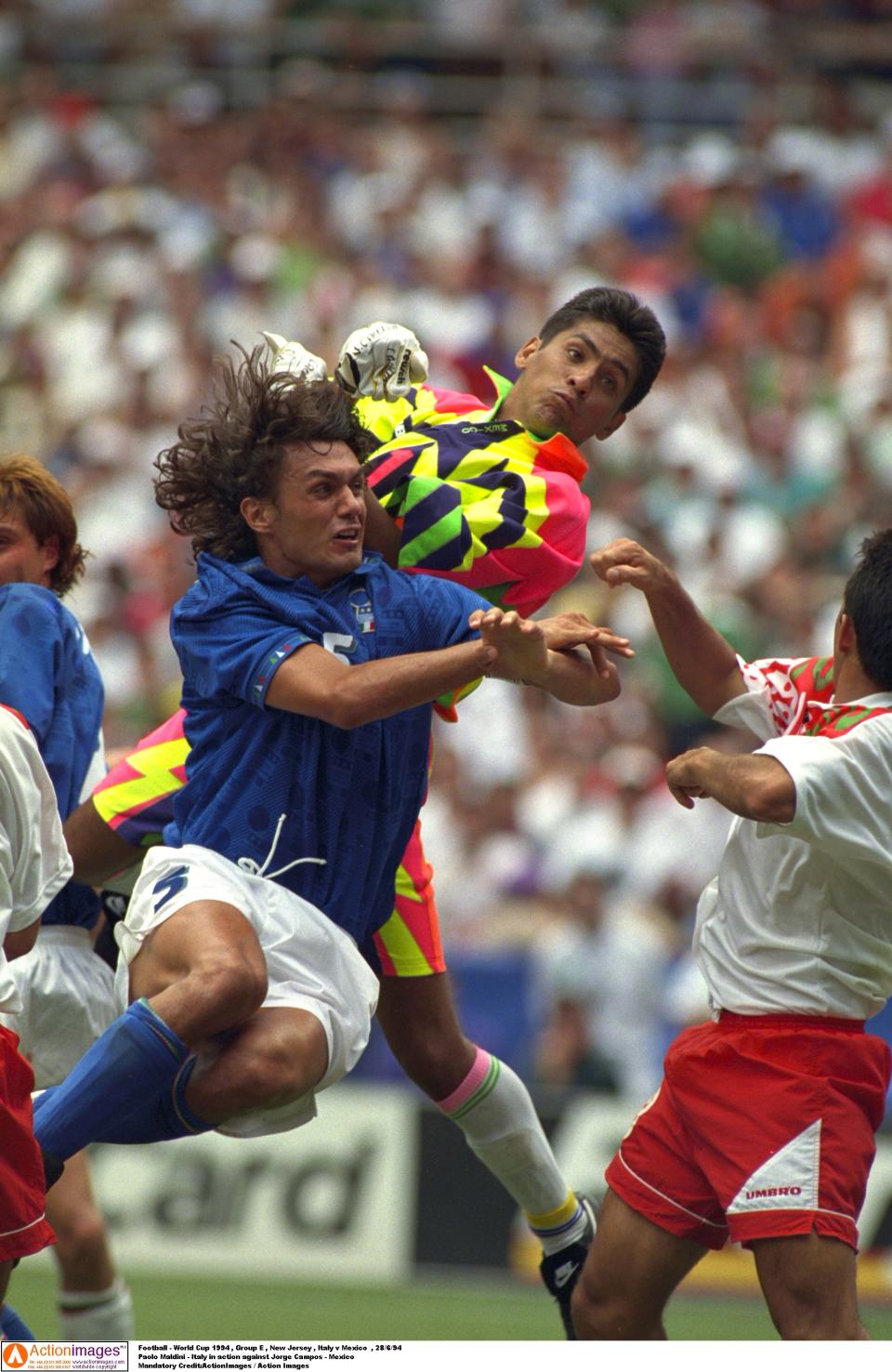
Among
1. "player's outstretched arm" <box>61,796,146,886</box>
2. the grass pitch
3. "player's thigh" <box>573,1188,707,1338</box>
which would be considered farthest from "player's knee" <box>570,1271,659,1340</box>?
the grass pitch

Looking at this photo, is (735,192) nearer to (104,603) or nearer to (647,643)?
(647,643)

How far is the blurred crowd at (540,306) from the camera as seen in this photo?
1078 centimetres

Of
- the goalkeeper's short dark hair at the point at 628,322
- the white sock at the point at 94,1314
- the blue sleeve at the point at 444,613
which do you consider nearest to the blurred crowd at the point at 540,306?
the white sock at the point at 94,1314

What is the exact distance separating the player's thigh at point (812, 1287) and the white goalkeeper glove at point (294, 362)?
225cm

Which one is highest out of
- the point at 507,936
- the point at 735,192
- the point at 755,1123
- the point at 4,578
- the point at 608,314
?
the point at 735,192

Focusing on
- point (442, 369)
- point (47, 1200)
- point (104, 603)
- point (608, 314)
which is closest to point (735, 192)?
point (442, 369)

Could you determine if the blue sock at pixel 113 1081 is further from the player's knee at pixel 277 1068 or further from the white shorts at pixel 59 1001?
the white shorts at pixel 59 1001

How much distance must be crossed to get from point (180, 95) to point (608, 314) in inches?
425

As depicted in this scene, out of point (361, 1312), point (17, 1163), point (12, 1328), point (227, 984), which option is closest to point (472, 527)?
point (227, 984)

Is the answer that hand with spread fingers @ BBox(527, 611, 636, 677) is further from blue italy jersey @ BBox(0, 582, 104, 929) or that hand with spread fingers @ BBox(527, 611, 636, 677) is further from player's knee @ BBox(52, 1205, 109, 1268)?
player's knee @ BBox(52, 1205, 109, 1268)

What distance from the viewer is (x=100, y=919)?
19.2 feet

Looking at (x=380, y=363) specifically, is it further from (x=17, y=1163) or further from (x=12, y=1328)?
(x=12, y=1328)

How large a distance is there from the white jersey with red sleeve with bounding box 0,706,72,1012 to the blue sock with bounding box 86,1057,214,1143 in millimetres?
385

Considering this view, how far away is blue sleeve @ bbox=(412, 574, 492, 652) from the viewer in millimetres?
4641
